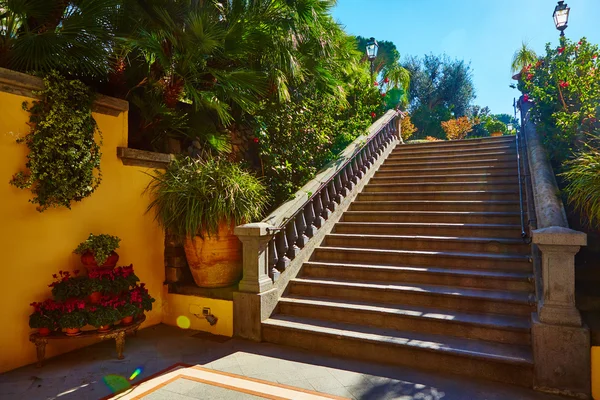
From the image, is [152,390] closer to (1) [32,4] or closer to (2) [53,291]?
(2) [53,291]

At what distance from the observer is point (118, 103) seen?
4.04 m

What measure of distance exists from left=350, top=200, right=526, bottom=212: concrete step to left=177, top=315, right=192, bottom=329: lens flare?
3000 millimetres

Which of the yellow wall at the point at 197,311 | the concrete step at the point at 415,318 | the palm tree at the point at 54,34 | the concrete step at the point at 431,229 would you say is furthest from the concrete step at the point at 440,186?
the palm tree at the point at 54,34

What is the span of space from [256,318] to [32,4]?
353 cm

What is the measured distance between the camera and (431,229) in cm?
494

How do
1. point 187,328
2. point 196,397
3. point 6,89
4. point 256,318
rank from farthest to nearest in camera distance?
1. point 187,328
2. point 256,318
3. point 6,89
4. point 196,397

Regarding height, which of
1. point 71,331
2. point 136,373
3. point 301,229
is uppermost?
point 301,229

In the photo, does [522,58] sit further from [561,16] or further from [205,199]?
[205,199]

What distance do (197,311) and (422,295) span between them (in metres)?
2.56

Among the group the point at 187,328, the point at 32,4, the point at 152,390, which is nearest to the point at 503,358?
the point at 152,390

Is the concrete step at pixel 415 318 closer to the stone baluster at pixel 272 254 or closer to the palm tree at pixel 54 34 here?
the stone baluster at pixel 272 254

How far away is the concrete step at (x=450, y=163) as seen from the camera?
6.39 metres

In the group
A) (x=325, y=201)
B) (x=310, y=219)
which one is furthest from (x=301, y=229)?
(x=325, y=201)

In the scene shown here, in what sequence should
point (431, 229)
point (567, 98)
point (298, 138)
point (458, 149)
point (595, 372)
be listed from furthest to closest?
point (458, 149) → point (298, 138) → point (431, 229) → point (567, 98) → point (595, 372)
